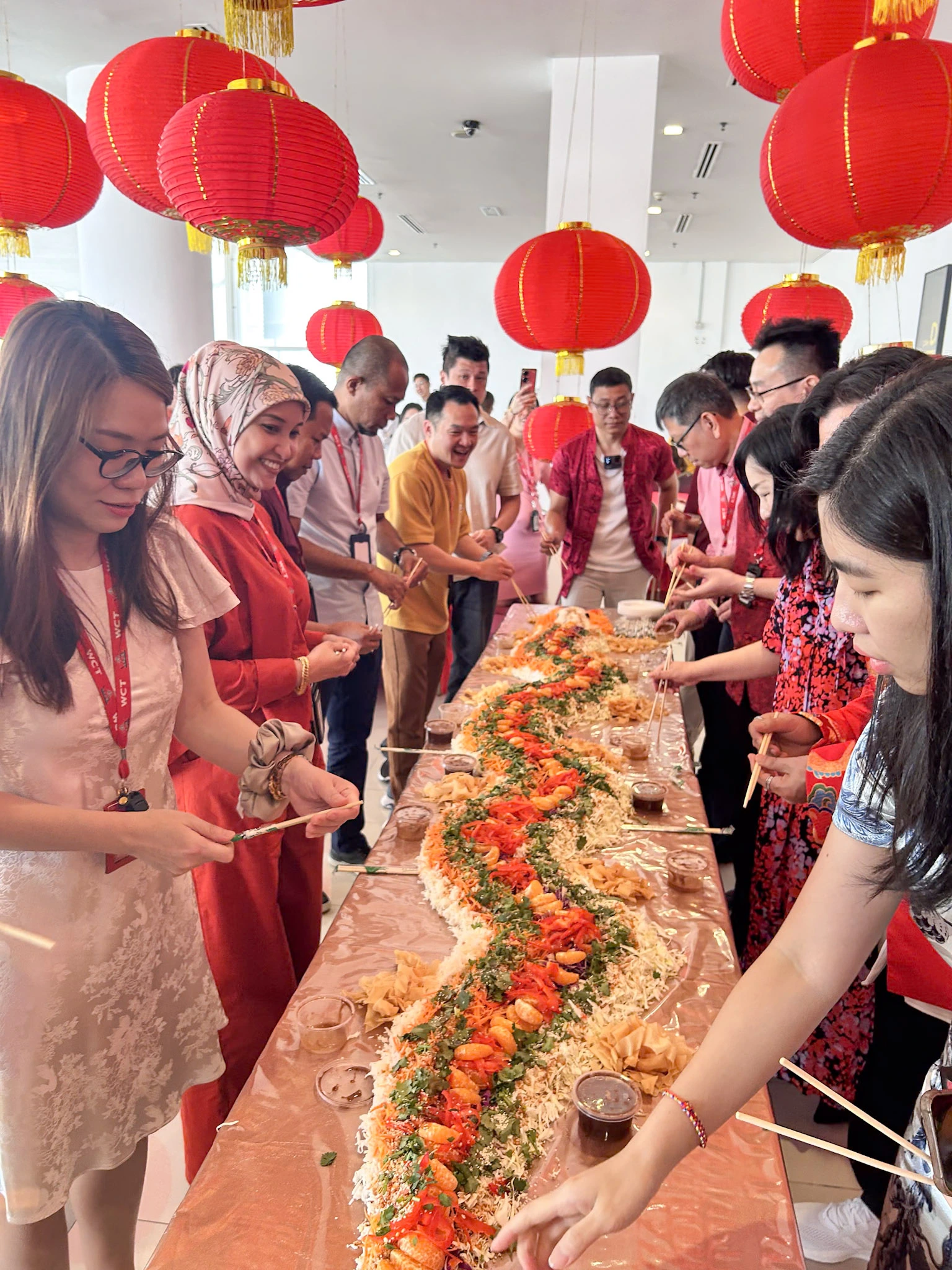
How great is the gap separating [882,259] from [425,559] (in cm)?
196

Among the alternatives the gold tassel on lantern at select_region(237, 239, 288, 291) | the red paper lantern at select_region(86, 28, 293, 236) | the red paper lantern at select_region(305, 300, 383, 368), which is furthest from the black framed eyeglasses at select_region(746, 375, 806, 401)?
the red paper lantern at select_region(305, 300, 383, 368)

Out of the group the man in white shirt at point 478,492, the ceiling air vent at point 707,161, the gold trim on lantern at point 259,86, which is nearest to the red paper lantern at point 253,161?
the gold trim on lantern at point 259,86

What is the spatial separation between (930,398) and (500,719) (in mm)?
1675

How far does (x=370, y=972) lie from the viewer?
4.29 feet

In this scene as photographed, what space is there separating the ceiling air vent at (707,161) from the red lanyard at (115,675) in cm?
674

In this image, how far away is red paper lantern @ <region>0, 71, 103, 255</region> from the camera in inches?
107

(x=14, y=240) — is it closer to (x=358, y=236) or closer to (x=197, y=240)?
(x=197, y=240)

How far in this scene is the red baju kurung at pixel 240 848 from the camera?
5.50 ft

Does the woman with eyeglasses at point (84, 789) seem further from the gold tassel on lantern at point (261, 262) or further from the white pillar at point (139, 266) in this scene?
the white pillar at point (139, 266)

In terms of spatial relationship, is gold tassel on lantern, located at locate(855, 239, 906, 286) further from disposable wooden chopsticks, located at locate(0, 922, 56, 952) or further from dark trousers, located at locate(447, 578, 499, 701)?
disposable wooden chopsticks, located at locate(0, 922, 56, 952)

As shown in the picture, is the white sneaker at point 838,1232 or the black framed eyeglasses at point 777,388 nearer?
the white sneaker at point 838,1232

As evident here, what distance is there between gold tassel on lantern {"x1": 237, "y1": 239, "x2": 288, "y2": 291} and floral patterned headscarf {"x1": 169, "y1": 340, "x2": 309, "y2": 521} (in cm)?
60

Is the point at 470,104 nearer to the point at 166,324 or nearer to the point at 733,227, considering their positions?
the point at 166,324

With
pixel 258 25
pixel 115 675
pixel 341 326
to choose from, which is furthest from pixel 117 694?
pixel 341 326
